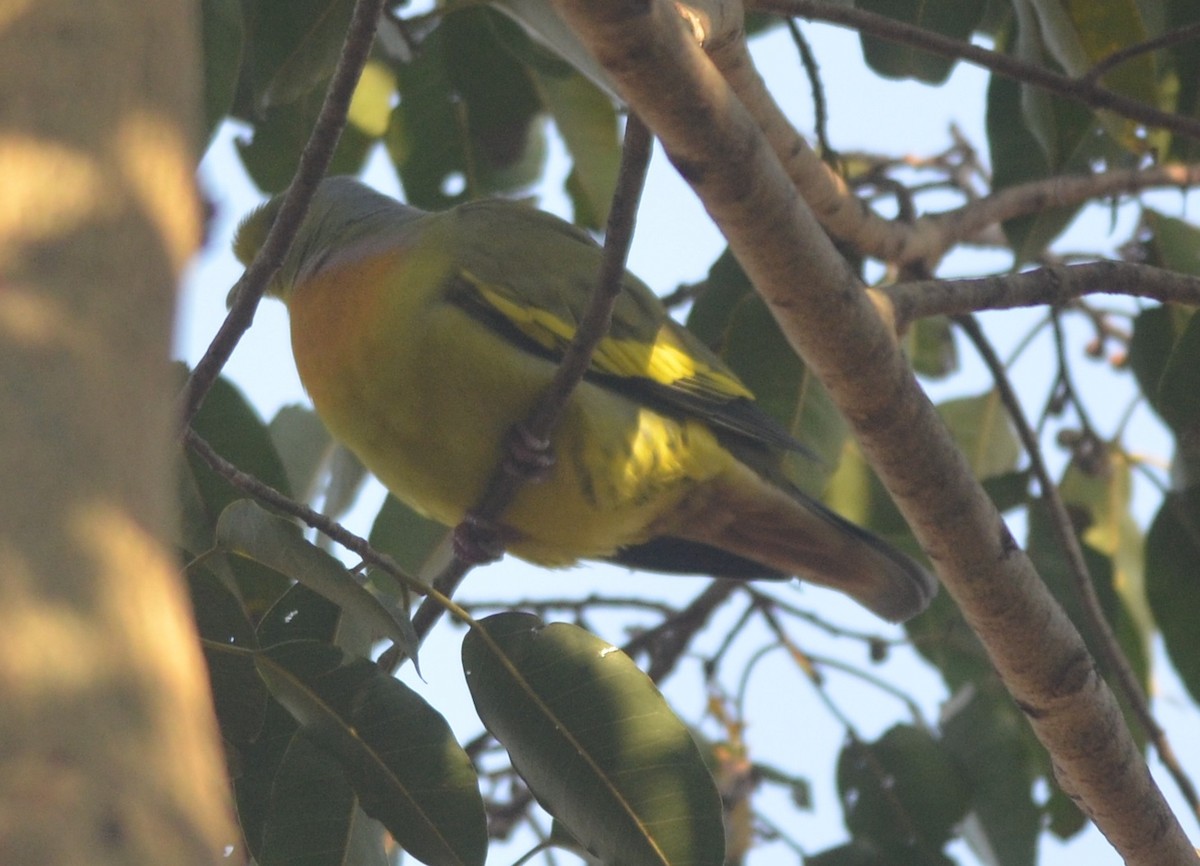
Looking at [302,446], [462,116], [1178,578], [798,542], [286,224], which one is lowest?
[286,224]

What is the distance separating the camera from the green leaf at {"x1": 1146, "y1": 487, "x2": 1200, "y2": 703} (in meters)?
3.09

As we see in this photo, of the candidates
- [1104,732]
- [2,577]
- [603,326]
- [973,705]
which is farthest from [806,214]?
[973,705]

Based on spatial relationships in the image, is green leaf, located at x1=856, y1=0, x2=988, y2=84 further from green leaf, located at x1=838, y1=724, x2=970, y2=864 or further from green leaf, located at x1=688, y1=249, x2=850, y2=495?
green leaf, located at x1=838, y1=724, x2=970, y2=864

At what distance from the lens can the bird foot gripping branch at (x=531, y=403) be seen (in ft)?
8.80

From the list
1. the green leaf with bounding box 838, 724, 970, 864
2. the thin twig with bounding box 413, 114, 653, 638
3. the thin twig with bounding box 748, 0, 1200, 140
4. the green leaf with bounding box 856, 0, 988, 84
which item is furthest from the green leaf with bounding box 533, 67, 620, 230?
the green leaf with bounding box 838, 724, 970, 864

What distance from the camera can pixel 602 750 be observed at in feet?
6.22

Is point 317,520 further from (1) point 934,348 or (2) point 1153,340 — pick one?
(1) point 934,348

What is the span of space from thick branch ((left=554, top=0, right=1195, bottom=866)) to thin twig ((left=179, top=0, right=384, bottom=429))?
427 millimetres

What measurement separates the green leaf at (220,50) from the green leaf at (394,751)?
1.04 metres

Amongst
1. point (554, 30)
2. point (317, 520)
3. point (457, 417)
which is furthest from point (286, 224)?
point (457, 417)

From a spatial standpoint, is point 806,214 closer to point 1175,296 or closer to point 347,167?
point 1175,296

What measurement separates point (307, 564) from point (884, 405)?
2.77 feet

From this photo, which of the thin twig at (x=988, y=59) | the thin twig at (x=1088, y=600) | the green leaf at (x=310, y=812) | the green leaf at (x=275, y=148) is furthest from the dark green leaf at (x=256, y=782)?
the green leaf at (x=275, y=148)

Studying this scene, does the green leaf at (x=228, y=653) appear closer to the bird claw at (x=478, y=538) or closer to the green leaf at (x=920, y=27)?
the bird claw at (x=478, y=538)
